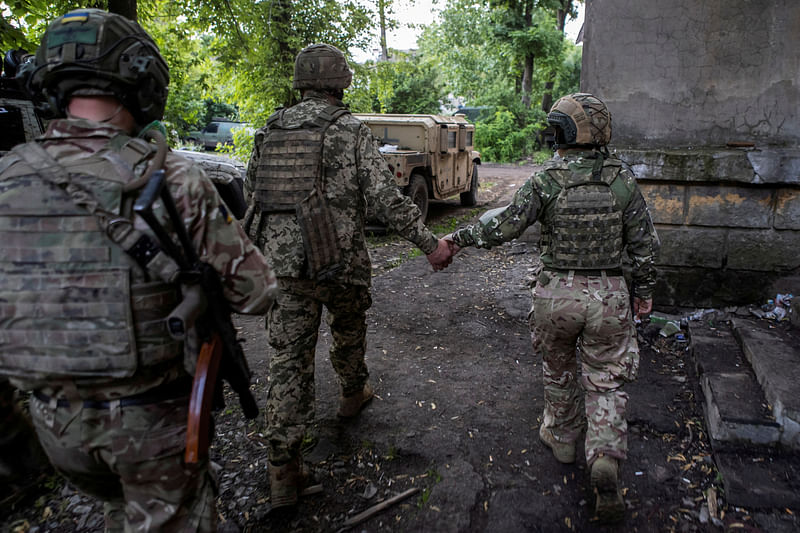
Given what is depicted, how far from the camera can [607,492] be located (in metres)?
2.46

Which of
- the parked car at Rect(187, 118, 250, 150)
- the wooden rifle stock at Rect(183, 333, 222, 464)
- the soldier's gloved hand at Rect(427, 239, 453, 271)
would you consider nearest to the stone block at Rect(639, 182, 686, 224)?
the soldier's gloved hand at Rect(427, 239, 453, 271)

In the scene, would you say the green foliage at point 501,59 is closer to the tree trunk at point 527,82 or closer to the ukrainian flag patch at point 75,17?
the tree trunk at point 527,82

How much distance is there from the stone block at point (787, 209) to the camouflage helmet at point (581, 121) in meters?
2.37

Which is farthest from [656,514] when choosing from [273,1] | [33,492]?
[273,1]

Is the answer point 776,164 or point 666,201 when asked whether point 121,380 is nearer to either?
point 666,201

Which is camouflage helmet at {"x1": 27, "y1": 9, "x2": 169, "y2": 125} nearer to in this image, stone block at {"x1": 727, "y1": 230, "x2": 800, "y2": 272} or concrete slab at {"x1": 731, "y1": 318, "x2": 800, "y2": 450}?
concrete slab at {"x1": 731, "y1": 318, "x2": 800, "y2": 450}

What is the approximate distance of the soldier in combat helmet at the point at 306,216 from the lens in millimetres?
2660

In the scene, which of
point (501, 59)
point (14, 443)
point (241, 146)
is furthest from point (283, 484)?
point (501, 59)

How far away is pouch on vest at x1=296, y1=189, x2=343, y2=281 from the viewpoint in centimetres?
265

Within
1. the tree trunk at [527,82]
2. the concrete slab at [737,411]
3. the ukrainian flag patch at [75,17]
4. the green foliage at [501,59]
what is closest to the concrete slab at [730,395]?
the concrete slab at [737,411]

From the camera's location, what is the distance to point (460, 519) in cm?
255

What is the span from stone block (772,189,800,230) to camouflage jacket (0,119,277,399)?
4.14m

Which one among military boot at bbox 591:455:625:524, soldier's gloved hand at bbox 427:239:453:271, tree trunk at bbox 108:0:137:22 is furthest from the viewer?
tree trunk at bbox 108:0:137:22

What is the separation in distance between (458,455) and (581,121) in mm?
1794
